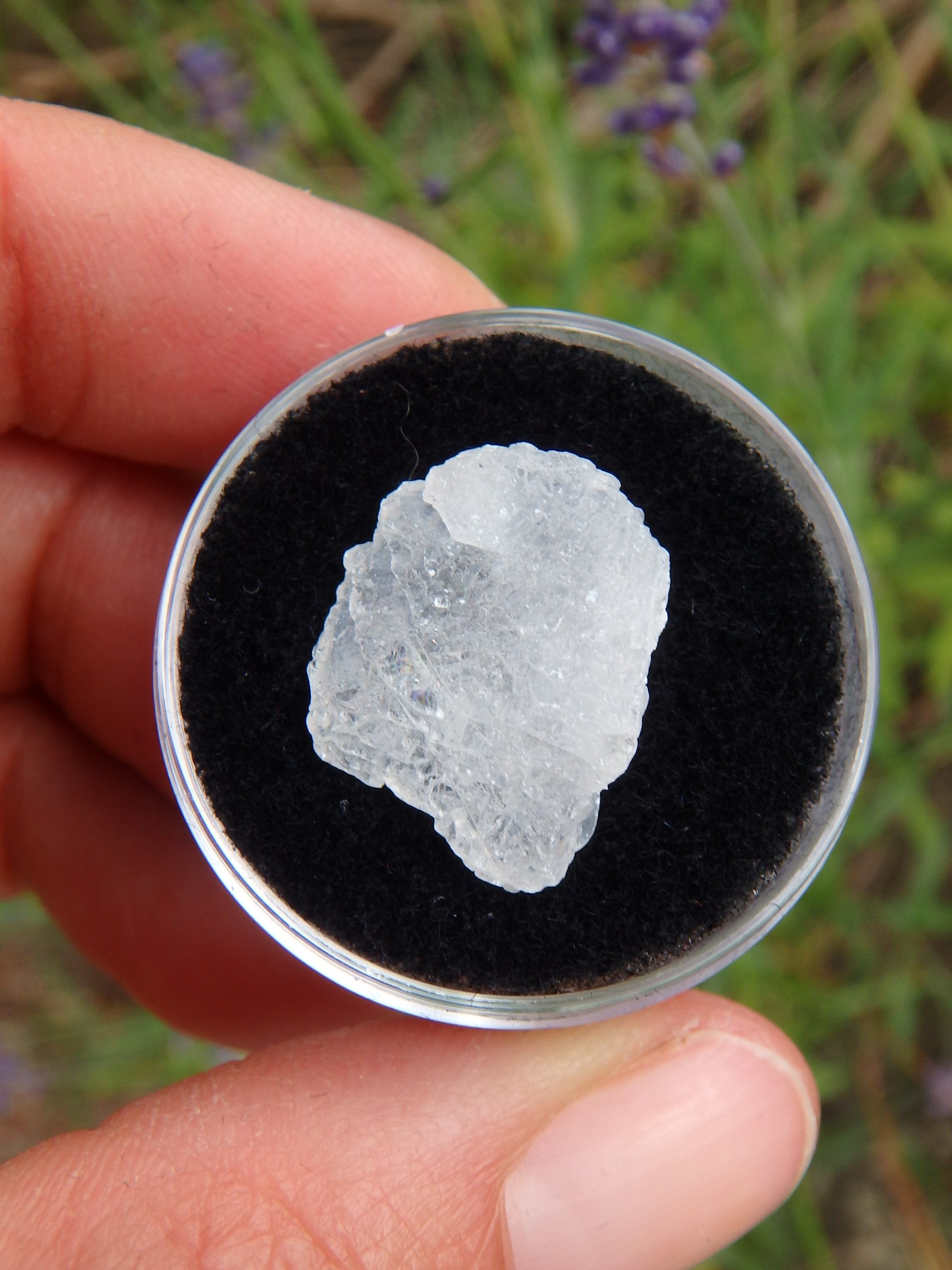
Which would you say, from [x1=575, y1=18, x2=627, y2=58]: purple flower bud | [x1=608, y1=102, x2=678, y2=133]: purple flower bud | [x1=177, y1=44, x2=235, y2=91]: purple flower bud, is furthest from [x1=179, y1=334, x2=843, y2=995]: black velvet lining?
[x1=177, y1=44, x2=235, y2=91]: purple flower bud

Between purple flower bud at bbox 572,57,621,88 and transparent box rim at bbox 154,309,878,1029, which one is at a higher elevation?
purple flower bud at bbox 572,57,621,88

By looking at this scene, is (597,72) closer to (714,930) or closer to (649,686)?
(649,686)

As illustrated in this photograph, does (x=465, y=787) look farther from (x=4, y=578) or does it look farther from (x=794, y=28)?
(x=794, y=28)

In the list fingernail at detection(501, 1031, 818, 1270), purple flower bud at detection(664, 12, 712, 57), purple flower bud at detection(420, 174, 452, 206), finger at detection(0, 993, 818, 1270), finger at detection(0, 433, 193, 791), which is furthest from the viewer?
purple flower bud at detection(420, 174, 452, 206)

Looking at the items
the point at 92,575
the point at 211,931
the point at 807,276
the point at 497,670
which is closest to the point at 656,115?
the point at 807,276

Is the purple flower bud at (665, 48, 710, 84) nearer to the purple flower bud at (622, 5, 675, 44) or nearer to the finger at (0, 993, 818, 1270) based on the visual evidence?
the purple flower bud at (622, 5, 675, 44)

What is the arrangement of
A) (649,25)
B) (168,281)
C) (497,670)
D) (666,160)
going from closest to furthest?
(497,670), (168,281), (649,25), (666,160)

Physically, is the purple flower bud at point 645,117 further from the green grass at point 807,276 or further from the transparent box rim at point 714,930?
the transparent box rim at point 714,930
